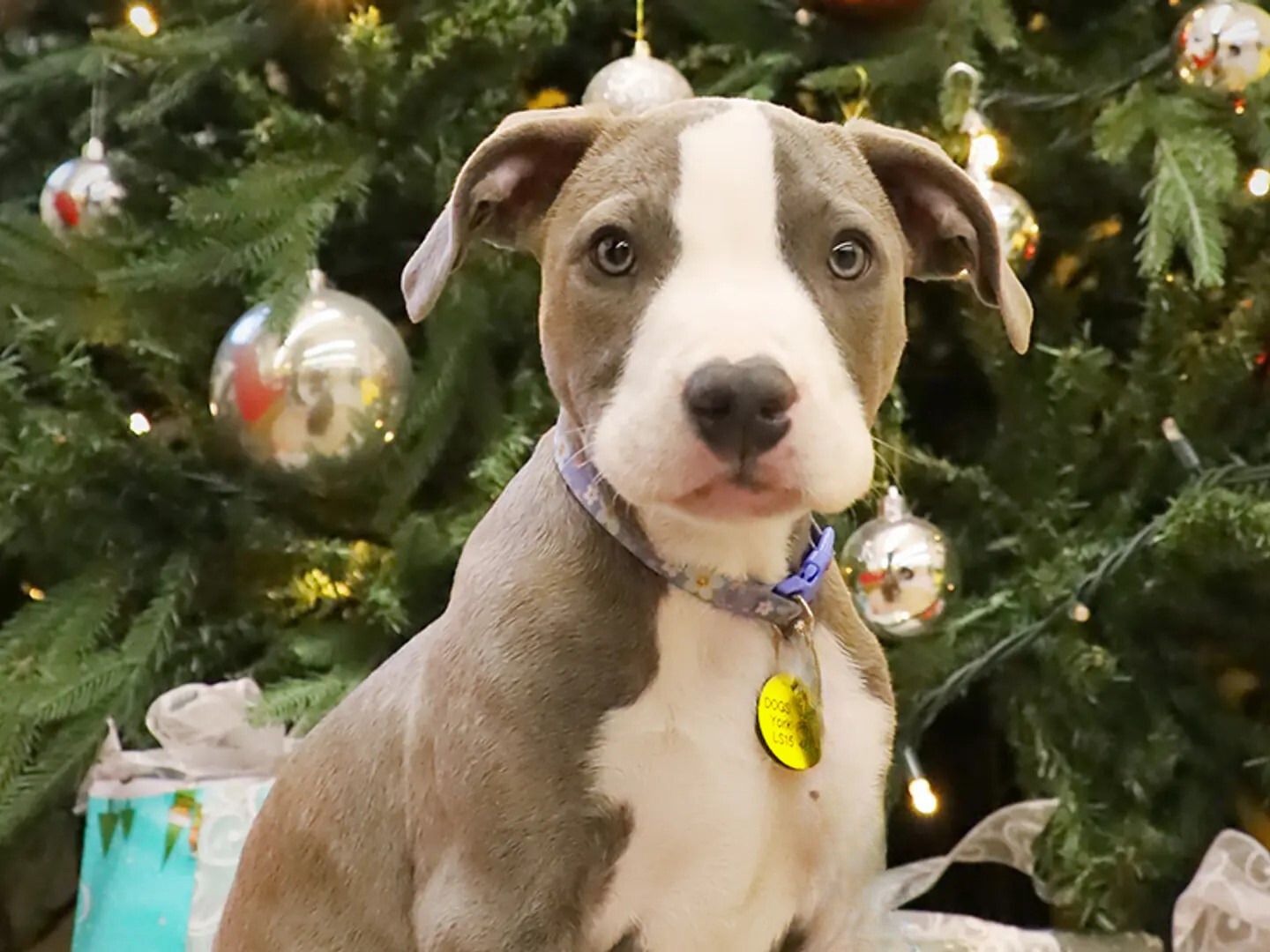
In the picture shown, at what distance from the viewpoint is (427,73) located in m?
1.57

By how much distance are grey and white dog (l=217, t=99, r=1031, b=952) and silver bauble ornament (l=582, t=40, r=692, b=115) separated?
44 centimetres

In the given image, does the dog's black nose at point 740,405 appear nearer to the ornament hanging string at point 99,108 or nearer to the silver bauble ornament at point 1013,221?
the silver bauble ornament at point 1013,221

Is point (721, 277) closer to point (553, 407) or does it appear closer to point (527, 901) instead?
point (527, 901)

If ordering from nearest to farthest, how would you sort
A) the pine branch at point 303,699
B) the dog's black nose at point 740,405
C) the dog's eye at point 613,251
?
the dog's black nose at point 740,405, the dog's eye at point 613,251, the pine branch at point 303,699

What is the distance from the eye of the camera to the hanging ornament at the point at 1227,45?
136cm

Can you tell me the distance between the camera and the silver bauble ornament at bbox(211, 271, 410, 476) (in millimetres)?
1438

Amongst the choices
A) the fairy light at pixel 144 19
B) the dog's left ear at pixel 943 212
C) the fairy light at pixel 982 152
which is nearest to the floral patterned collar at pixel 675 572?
the dog's left ear at pixel 943 212

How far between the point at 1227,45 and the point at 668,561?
875 mm

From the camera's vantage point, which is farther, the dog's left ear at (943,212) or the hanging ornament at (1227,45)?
the hanging ornament at (1227,45)

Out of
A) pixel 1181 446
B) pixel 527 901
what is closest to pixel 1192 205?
pixel 1181 446

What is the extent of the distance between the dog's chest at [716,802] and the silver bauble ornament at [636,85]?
694 mm

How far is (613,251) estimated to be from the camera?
901 mm

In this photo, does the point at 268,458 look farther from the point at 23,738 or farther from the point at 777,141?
the point at 777,141

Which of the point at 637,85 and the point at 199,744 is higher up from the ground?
the point at 637,85
